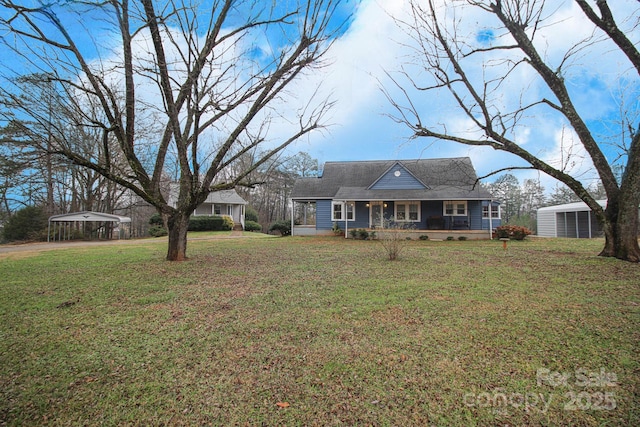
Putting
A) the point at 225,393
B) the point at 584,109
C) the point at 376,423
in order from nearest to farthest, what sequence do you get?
the point at 376,423 < the point at 225,393 < the point at 584,109

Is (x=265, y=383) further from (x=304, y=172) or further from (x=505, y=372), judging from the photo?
(x=304, y=172)

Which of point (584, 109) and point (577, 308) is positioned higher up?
point (584, 109)

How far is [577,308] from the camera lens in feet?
13.1

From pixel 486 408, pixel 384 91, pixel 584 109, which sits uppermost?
pixel 384 91

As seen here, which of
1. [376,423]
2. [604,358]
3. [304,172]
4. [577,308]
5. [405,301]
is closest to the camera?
[376,423]

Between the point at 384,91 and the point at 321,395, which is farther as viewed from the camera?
the point at 384,91

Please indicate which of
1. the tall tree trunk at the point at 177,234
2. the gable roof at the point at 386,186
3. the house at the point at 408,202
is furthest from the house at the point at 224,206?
the tall tree trunk at the point at 177,234

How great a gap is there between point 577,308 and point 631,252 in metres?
5.49

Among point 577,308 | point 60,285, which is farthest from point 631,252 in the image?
point 60,285

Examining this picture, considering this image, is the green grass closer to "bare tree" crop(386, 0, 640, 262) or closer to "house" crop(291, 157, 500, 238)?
"bare tree" crop(386, 0, 640, 262)

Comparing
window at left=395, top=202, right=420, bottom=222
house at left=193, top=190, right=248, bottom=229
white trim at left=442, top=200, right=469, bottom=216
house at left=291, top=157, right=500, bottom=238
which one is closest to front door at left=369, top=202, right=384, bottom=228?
house at left=291, top=157, right=500, bottom=238

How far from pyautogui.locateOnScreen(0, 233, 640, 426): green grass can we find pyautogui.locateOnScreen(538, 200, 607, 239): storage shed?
18.6 metres

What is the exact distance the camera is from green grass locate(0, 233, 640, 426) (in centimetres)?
210

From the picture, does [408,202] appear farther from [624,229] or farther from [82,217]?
[82,217]
